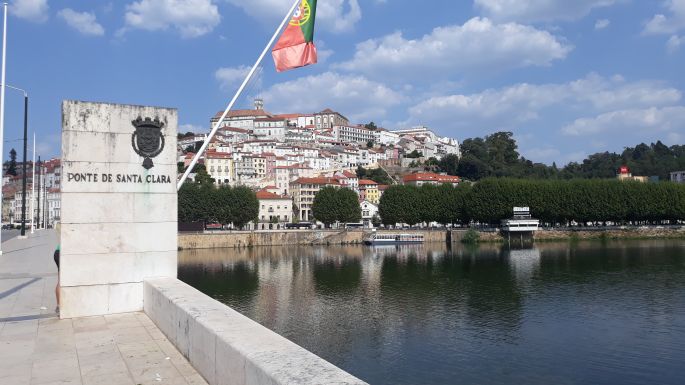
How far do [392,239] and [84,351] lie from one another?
6867cm

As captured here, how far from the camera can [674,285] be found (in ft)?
102

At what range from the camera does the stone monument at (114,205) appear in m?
9.17

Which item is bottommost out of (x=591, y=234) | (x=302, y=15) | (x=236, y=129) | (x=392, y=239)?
(x=392, y=239)

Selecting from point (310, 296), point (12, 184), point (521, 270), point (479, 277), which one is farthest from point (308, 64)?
point (12, 184)

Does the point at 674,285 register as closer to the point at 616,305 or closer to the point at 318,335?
the point at 616,305

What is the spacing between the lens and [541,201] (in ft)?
253

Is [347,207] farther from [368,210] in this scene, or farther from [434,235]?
[368,210]

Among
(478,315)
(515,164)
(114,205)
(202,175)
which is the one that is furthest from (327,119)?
(114,205)

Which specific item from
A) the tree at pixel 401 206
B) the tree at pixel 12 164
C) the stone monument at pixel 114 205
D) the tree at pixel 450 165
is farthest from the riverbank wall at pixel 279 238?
the tree at pixel 12 164

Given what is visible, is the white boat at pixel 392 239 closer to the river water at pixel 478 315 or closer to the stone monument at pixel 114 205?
the river water at pixel 478 315

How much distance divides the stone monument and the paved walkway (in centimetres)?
52

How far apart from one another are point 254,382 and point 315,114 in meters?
188

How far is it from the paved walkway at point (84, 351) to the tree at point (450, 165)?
14439 cm

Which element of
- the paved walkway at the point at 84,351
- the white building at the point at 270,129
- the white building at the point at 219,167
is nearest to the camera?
the paved walkway at the point at 84,351
